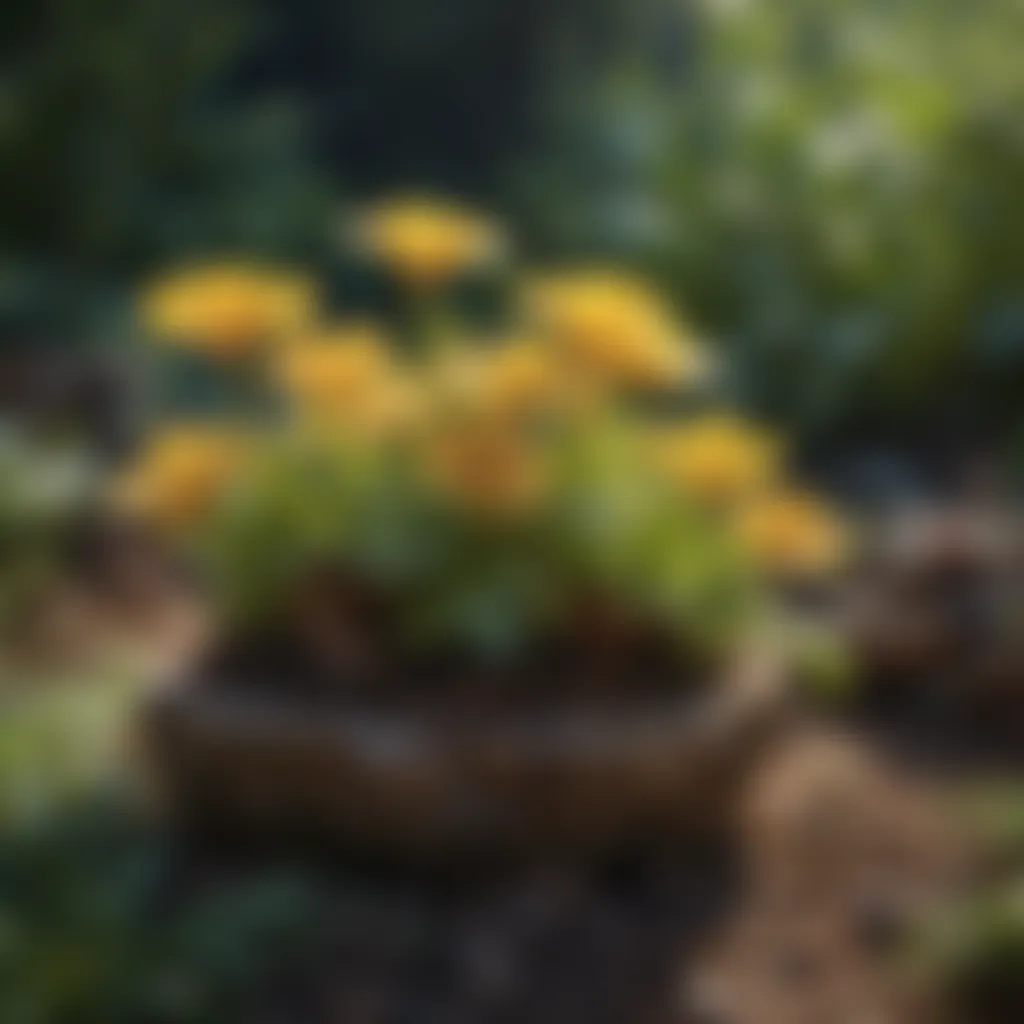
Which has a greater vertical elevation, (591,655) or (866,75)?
(866,75)

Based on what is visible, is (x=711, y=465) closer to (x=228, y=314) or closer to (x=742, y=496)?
(x=742, y=496)

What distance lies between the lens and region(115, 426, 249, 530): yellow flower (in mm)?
2482

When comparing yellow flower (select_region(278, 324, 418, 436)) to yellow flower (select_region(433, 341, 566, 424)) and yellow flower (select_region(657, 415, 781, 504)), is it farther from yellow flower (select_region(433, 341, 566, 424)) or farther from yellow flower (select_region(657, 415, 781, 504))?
yellow flower (select_region(657, 415, 781, 504))

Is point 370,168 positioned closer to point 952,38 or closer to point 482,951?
point 952,38

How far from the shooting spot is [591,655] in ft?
8.29

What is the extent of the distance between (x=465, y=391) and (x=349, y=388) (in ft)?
0.45

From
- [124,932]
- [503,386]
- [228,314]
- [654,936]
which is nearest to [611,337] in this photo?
[503,386]

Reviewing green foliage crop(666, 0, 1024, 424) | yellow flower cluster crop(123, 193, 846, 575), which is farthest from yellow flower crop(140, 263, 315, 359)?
green foliage crop(666, 0, 1024, 424)

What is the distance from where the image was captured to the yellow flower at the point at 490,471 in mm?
2430

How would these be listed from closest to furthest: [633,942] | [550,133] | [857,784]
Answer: [633,942] → [857,784] → [550,133]

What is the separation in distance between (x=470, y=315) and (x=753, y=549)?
2650 mm

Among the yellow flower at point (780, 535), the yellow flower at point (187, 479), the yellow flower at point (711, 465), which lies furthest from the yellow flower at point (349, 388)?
the yellow flower at point (780, 535)

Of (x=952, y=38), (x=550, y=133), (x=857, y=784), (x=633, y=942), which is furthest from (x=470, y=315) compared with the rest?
(x=633, y=942)

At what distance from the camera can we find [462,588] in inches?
97.0
